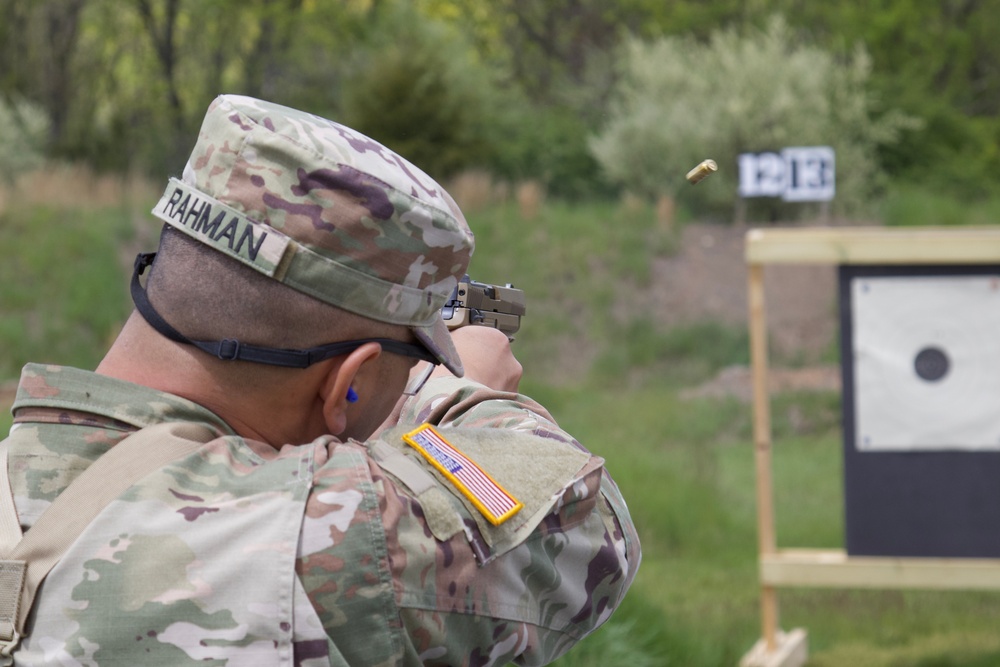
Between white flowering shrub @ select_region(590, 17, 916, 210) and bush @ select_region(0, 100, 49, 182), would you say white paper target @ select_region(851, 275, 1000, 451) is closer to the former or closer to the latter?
white flowering shrub @ select_region(590, 17, 916, 210)

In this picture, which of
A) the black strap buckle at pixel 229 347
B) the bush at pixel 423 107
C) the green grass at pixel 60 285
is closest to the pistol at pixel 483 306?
the black strap buckle at pixel 229 347

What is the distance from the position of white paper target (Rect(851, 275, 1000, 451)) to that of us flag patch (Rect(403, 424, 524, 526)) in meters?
3.92

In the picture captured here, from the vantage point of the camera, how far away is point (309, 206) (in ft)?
4.02

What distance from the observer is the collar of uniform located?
1218 mm

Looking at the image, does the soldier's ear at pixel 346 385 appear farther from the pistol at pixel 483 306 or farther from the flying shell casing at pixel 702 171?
the flying shell casing at pixel 702 171

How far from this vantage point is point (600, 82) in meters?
23.0

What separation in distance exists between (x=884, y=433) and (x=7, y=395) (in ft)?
11.5

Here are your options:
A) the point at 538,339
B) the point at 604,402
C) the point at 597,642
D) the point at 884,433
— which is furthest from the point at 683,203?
the point at 597,642

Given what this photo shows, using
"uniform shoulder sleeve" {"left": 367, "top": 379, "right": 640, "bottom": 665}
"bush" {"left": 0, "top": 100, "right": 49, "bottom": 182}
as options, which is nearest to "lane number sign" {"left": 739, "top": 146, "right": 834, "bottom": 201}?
"bush" {"left": 0, "top": 100, "right": 49, "bottom": 182}

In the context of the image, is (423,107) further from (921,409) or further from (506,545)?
(506,545)

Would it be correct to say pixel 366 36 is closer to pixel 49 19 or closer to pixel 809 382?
pixel 49 19

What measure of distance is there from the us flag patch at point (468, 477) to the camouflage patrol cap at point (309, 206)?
144 millimetres

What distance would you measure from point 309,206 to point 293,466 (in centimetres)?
Result: 26

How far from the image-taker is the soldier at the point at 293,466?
112 centimetres
